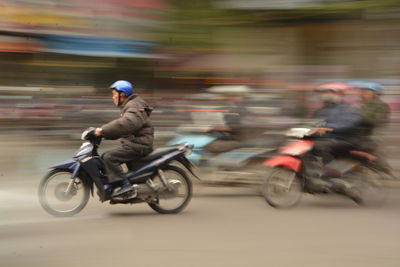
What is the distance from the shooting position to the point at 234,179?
7.89m

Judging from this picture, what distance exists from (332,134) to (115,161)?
102 inches

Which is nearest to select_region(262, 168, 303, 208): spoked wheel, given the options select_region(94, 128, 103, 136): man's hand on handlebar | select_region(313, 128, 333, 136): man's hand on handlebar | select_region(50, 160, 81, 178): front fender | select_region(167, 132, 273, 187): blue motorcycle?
select_region(313, 128, 333, 136): man's hand on handlebar

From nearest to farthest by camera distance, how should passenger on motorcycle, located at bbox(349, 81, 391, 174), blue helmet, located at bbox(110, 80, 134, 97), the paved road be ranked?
1. the paved road
2. blue helmet, located at bbox(110, 80, 134, 97)
3. passenger on motorcycle, located at bbox(349, 81, 391, 174)

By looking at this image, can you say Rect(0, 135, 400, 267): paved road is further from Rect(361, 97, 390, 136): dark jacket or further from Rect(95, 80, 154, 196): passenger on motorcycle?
Rect(361, 97, 390, 136): dark jacket

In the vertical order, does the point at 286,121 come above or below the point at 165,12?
below

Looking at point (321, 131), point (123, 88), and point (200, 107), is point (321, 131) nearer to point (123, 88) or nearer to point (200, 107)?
point (200, 107)

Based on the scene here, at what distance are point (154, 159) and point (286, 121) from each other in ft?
9.92

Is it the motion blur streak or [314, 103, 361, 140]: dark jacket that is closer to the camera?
the motion blur streak

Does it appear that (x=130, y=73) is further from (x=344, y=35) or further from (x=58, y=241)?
(x=58, y=241)

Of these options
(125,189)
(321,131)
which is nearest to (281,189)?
(321,131)

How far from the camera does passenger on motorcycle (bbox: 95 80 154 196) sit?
625cm

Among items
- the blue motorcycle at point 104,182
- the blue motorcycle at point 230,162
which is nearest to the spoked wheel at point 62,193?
the blue motorcycle at point 104,182

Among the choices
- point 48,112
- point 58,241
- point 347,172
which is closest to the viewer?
point 58,241

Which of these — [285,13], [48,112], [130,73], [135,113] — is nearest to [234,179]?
[135,113]
